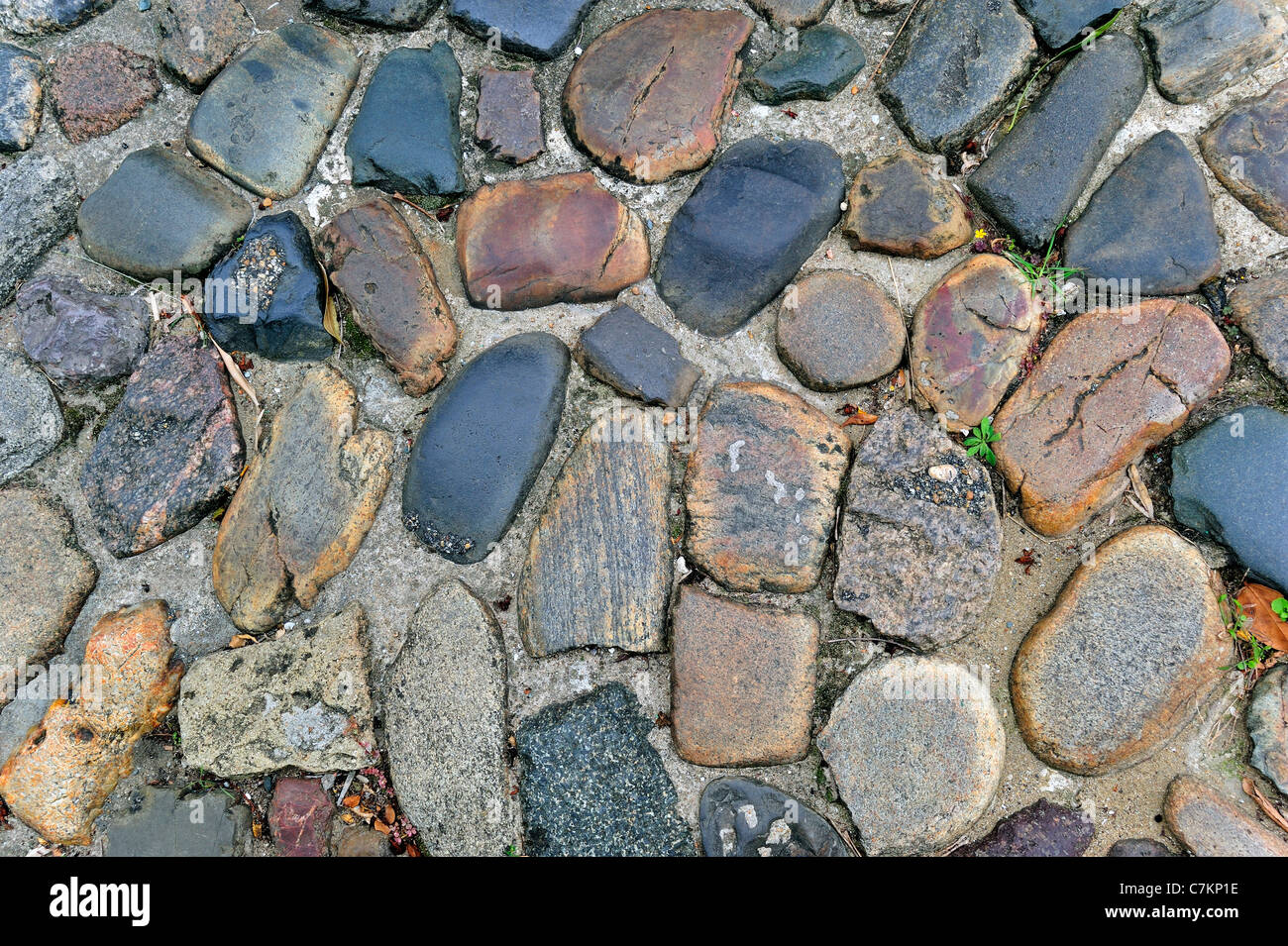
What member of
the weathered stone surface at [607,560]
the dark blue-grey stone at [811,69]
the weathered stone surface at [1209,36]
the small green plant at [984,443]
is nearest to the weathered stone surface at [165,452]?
the weathered stone surface at [607,560]

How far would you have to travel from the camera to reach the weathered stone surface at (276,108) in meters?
2.32

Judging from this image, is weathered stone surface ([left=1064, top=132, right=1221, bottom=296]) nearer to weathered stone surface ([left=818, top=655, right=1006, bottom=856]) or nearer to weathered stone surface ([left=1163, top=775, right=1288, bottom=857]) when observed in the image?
weathered stone surface ([left=818, top=655, right=1006, bottom=856])

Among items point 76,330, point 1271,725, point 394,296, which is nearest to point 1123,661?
point 1271,725

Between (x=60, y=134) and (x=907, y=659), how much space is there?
2887 millimetres

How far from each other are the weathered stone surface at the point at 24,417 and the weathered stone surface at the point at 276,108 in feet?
2.77

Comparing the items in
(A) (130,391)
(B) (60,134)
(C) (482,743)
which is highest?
(B) (60,134)

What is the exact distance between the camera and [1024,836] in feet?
6.98

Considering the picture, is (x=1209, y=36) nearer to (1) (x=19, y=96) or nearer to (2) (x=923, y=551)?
(2) (x=923, y=551)

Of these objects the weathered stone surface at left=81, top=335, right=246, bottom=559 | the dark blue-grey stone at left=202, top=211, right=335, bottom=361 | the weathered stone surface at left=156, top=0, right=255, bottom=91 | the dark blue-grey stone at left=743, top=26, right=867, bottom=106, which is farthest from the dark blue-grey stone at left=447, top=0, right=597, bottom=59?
the weathered stone surface at left=81, top=335, right=246, bottom=559

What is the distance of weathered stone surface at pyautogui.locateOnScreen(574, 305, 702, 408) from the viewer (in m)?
2.20

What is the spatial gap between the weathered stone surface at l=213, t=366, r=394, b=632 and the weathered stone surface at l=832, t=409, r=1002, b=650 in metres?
1.34

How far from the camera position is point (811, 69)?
7.39ft
